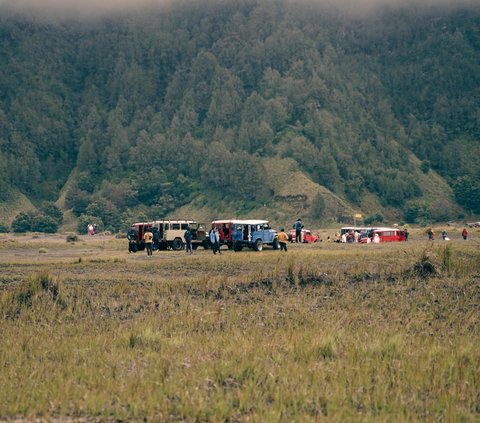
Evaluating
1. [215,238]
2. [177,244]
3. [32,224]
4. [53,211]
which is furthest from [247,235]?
[53,211]

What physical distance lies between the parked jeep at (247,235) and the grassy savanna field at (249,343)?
12.3m

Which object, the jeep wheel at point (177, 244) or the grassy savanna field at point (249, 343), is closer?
the grassy savanna field at point (249, 343)

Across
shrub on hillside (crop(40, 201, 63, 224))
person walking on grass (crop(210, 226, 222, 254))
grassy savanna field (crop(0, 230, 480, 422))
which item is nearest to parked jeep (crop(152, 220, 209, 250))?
person walking on grass (crop(210, 226, 222, 254))

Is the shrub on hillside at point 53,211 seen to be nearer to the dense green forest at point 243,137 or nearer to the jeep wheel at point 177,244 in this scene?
the dense green forest at point 243,137

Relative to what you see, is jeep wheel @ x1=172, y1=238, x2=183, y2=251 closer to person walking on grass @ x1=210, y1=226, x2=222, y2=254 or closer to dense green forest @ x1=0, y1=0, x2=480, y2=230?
person walking on grass @ x1=210, y1=226, x2=222, y2=254

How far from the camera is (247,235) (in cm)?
4600

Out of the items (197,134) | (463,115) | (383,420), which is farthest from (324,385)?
(463,115)

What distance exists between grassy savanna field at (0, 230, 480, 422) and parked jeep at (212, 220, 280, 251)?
40.5ft

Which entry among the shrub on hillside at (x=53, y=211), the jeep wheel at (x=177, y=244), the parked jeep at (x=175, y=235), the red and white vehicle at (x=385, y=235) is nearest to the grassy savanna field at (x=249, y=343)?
the parked jeep at (x=175, y=235)

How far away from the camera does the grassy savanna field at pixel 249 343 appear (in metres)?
14.2

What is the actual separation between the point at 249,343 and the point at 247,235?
2687 centimetres

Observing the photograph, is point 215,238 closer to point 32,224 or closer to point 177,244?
point 177,244

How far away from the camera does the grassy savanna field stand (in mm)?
14242

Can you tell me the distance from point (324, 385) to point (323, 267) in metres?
16.9
